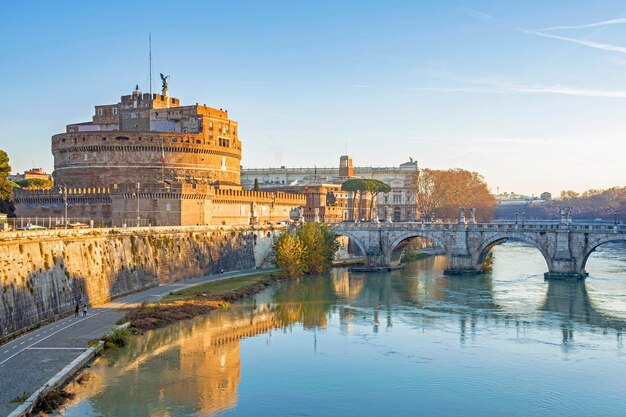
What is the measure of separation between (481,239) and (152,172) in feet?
105

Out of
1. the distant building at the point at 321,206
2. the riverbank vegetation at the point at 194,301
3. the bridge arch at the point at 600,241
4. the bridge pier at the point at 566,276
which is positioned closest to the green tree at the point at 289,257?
the riverbank vegetation at the point at 194,301

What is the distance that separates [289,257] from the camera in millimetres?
57844

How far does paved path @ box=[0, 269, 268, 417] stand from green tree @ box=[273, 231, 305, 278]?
19462 millimetres

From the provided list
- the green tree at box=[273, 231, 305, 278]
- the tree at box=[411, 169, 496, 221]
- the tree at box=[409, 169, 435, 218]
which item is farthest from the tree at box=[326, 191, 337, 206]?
the green tree at box=[273, 231, 305, 278]

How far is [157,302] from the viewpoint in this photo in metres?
41.6

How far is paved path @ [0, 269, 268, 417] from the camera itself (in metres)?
24.0

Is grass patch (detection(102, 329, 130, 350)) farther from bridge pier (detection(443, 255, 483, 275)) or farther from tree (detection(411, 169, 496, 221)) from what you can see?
tree (detection(411, 169, 496, 221))

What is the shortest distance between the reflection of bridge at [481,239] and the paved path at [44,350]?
106 feet

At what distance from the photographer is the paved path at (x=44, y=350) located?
2405 cm

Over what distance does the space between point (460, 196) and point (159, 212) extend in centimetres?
6207

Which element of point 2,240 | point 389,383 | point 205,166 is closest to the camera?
point 389,383

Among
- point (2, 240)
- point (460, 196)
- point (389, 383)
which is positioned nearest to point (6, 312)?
point (2, 240)

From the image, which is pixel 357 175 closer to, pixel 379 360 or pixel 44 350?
pixel 379 360

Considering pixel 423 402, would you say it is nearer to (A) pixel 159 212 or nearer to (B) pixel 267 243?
(A) pixel 159 212
